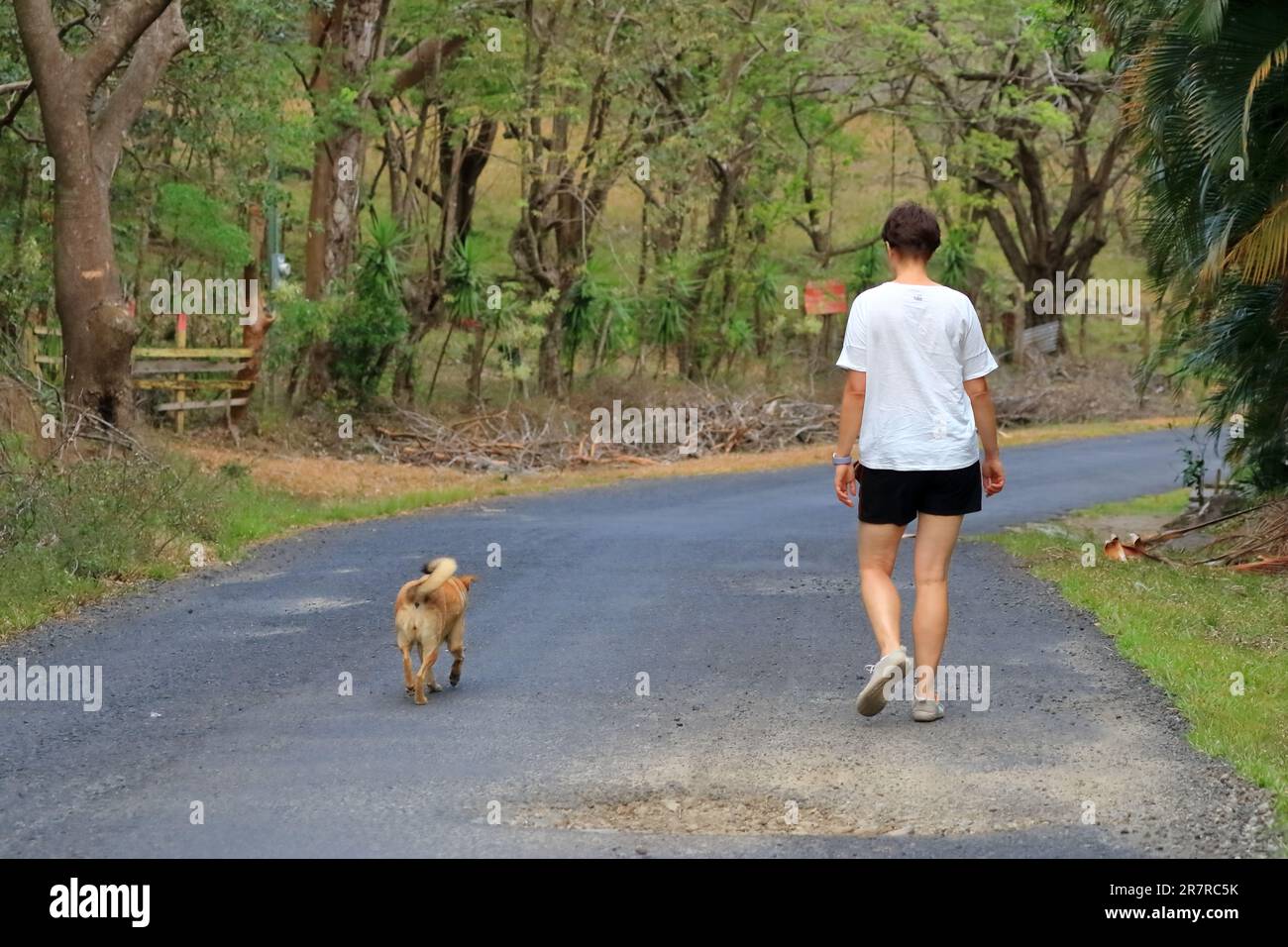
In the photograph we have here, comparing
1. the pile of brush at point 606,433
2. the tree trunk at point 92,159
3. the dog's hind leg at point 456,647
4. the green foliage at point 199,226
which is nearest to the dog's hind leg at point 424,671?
the dog's hind leg at point 456,647

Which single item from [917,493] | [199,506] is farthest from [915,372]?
[199,506]

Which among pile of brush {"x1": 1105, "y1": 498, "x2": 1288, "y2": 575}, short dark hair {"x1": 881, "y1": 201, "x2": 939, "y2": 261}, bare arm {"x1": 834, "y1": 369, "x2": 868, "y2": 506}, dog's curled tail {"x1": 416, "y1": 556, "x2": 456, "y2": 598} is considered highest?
short dark hair {"x1": 881, "y1": 201, "x2": 939, "y2": 261}

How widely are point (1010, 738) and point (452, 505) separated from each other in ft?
43.5

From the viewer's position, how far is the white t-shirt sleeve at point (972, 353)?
754cm

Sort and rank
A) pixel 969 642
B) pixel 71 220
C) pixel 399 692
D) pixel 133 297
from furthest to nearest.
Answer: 1. pixel 133 297
2. pixel 71 220
3. pixel 969 642
4. pixel 399 692

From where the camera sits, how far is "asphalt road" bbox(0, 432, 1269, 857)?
5.86 meters

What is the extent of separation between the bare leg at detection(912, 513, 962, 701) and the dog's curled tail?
7.09ft

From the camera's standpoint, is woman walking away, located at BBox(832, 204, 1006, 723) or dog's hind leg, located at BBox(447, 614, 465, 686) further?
dog's hind leg, located at BBox(447, 614, 465, 686)

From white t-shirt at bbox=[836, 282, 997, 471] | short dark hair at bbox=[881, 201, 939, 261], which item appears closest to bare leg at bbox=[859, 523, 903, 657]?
white t-shirt at bbox=[836, 282, 997, 471]

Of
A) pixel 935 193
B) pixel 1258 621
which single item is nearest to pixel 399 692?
pixel 1258 621

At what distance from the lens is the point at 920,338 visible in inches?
294

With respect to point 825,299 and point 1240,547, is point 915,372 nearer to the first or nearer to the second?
point 1240,547

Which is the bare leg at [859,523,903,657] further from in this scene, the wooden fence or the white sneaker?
the wooden fence

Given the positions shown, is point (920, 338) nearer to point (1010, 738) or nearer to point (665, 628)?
point (1010, 738)
